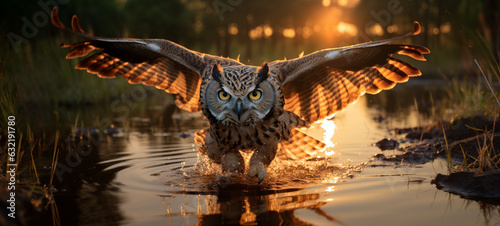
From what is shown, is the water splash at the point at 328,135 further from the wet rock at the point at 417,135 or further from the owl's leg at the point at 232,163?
the owl's leg at the point at 232,163

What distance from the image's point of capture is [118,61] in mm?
5996

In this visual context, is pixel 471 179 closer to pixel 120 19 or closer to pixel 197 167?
pixel 197 167

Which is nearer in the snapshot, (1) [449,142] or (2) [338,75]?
(2) [338,75]

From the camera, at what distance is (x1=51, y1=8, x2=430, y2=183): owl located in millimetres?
4594

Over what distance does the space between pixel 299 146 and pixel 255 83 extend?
161 cm

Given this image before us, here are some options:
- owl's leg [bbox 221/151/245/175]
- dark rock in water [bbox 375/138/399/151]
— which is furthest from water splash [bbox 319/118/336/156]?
owl's leg [bbox 221/151/245/175]

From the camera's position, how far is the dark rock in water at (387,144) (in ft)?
21.4

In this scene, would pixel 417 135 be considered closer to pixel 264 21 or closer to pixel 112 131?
pixel 112 131

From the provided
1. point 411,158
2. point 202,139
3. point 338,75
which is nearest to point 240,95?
point 202,139

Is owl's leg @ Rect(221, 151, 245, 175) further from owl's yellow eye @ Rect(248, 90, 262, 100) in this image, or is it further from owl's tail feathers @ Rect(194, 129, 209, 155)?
owl's yellow eye @ Rect(248, 90, 262, 100)

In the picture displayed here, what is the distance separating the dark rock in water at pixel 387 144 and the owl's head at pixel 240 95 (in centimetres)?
237

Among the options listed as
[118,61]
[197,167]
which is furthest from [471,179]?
[118,61]

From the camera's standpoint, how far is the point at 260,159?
16.5ft

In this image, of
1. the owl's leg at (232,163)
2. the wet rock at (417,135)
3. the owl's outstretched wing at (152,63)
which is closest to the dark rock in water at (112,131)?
the owl's outstretched wing at (152,63)
